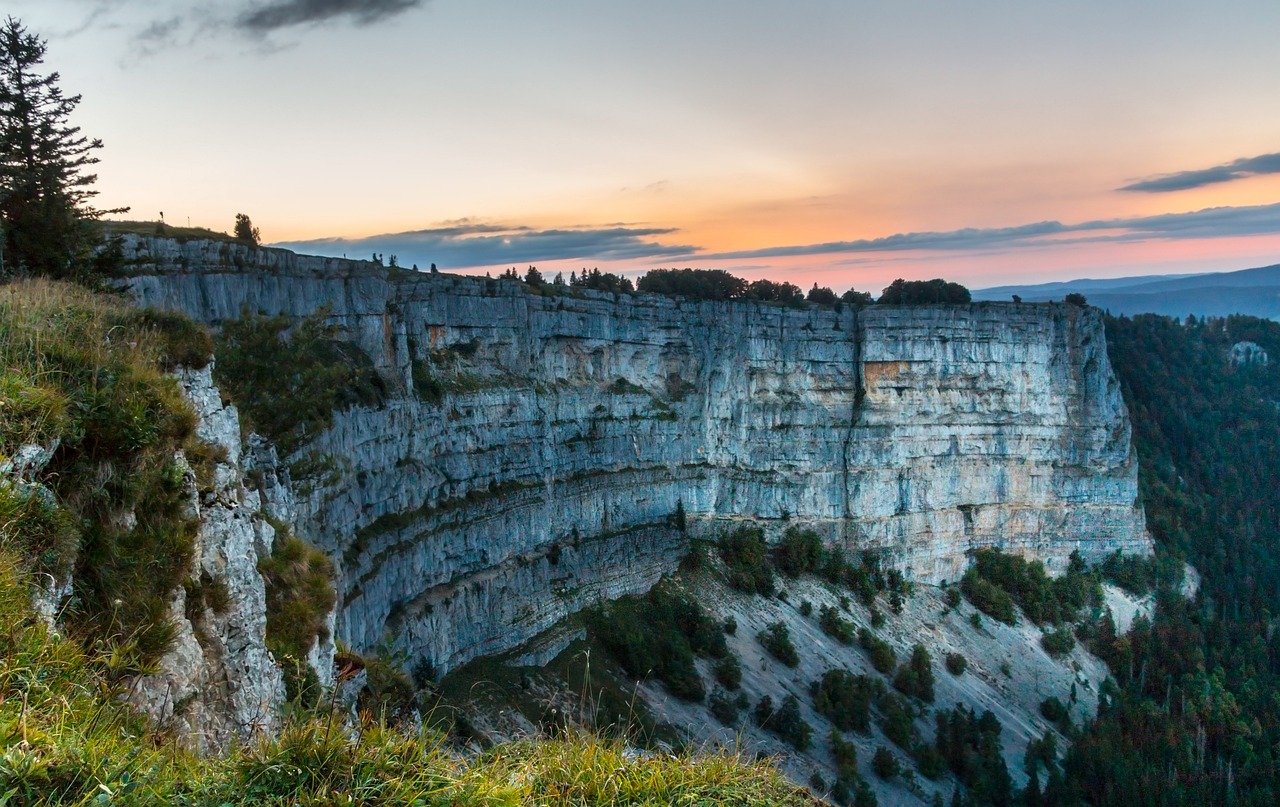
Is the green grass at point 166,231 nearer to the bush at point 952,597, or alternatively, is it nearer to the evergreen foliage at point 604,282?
the evergreen foliage at point 604,282

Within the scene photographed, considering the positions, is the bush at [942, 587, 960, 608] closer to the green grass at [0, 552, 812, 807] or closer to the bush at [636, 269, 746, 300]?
the bush at [636, 269, 746, 300]

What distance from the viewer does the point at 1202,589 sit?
72.1 m

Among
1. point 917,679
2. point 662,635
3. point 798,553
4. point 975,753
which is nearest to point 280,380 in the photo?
point 662,635

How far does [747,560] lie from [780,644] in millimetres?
7678

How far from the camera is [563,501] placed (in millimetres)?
47000

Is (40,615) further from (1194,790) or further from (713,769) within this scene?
(1194,790)

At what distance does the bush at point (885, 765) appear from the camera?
135 feet

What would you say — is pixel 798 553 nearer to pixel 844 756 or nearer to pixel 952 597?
pixel 952 597

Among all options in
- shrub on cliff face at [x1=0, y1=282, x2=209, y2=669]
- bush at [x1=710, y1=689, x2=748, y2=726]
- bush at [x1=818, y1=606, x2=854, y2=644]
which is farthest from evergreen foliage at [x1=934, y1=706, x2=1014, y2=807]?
shrub on cliff face at [x1=0, y1=282, x2=209, y2=669]

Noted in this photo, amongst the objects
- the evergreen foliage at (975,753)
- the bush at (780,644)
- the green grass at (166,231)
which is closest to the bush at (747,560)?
the bush at (780,644)

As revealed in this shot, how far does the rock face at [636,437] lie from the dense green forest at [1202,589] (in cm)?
854

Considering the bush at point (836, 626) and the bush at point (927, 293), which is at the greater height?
the bush at point (927, 293)

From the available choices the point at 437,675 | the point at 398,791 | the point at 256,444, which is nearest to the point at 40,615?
the point at 398,791

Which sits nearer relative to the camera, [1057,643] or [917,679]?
[917,679]
